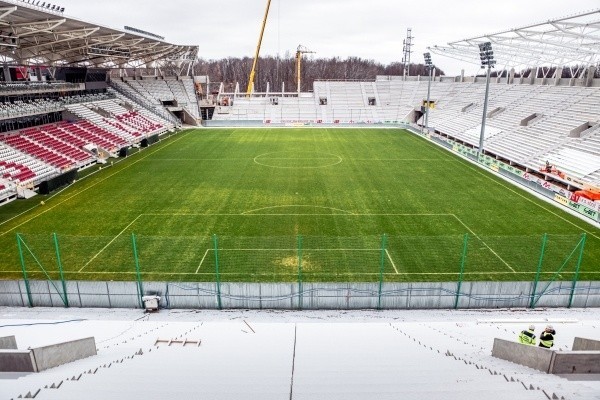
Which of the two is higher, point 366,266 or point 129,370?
point 129,370

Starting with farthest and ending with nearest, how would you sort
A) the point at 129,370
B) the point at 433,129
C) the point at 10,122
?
the point at 433,129
the point at 10,122
the point at 129,370

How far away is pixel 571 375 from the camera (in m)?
6.18

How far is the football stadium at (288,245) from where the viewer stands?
707 cm

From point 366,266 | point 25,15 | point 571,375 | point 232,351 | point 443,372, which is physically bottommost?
point 366,266

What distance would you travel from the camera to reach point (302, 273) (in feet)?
54.1

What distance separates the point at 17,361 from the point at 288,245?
42.2ft

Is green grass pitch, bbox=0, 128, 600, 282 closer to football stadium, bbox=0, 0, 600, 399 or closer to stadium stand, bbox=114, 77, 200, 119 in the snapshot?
football stadium, bbox=0, 0, 600, 399

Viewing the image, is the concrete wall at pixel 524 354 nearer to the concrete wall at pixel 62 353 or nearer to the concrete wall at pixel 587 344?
the concrete wall at pixel 587 344

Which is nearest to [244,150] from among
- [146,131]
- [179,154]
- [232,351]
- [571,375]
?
[179,154]

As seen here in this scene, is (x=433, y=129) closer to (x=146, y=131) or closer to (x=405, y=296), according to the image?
(x=146, y=131)

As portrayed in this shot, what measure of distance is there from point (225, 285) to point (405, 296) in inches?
231

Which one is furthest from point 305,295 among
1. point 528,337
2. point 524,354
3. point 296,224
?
point 296,224

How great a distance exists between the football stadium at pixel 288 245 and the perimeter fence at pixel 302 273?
0.09 metres

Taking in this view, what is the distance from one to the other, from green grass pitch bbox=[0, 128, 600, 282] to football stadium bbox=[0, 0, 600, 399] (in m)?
0.13
